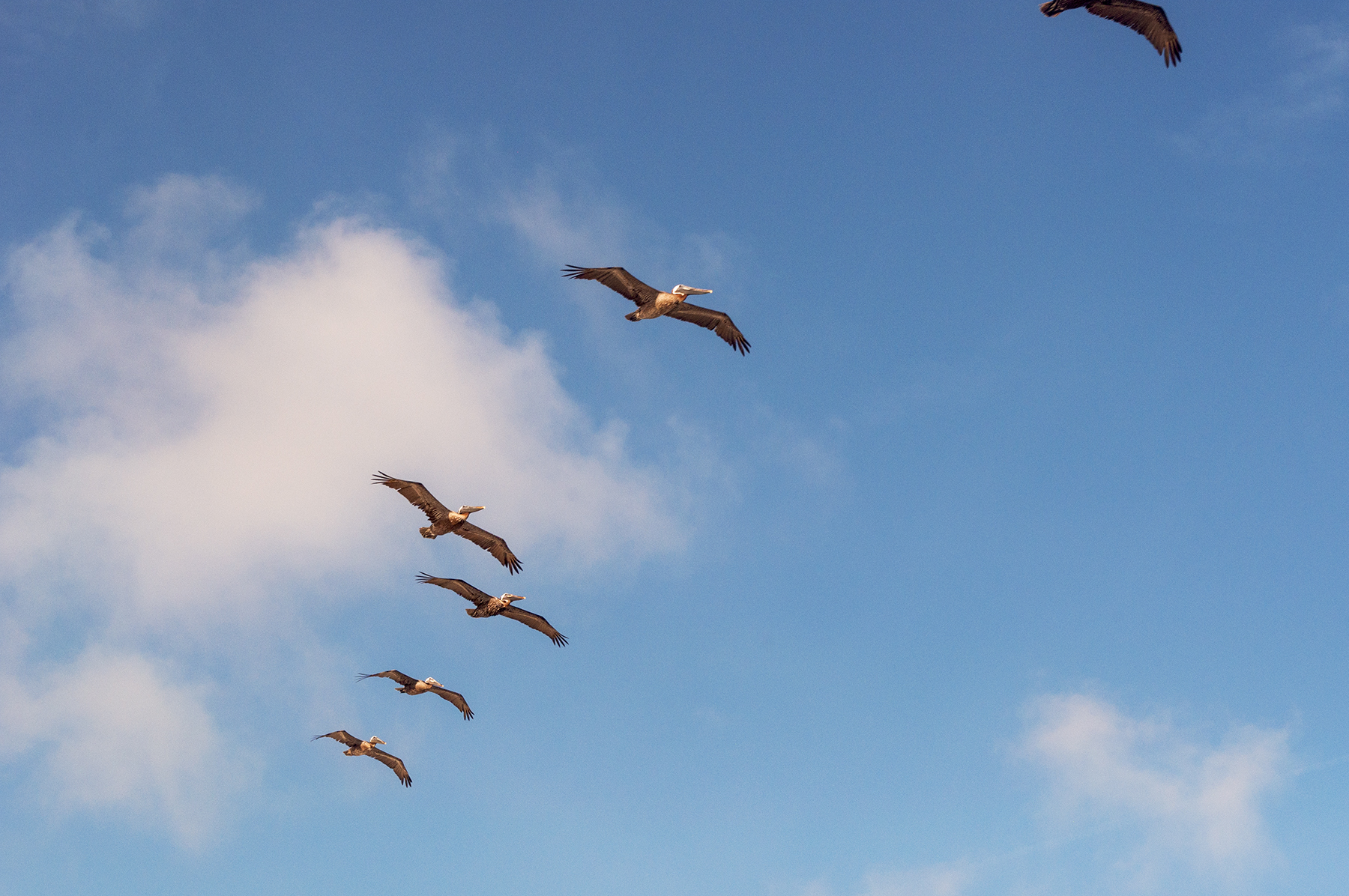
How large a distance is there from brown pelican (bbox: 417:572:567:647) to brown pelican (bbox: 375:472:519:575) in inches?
61.1

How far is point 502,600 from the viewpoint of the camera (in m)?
43.0

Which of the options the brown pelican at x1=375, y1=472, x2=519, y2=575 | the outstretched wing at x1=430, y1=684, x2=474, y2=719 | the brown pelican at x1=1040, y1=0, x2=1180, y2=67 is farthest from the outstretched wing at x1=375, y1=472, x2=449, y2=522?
the brown pelican at x1=1040, y1=0, x2=1180, y2=67

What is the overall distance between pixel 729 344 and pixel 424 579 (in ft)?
48.5

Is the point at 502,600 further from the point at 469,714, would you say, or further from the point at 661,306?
the point at 661,306

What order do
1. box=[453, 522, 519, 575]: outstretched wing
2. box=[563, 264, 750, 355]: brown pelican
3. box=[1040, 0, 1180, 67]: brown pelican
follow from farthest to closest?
box=[453, 522, 519, 575]: outstretched wing < box=[563, 264, 750, 355]: brown pelican < box=[1040, 0, 1180, 67]: brown pelican

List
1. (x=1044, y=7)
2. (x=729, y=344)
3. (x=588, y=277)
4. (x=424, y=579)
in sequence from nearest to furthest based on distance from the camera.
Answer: (x=1044, y=7), (x=588, y=277), (x=729, y=344), (x=424, y=579)

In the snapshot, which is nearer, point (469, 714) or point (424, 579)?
point (424, 579)

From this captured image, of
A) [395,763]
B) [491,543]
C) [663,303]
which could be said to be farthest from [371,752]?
[663,303]

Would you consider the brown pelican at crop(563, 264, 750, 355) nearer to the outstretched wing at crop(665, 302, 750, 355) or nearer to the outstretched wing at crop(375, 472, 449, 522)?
the outstretched wing at crop(665, 302, 750, 355)

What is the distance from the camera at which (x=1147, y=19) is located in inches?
1178

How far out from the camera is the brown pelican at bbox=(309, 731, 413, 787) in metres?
47.1

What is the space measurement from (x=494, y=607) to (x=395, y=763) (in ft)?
36.2

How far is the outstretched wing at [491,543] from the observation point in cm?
4094

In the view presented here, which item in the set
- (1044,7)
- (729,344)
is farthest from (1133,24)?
(729,344)
